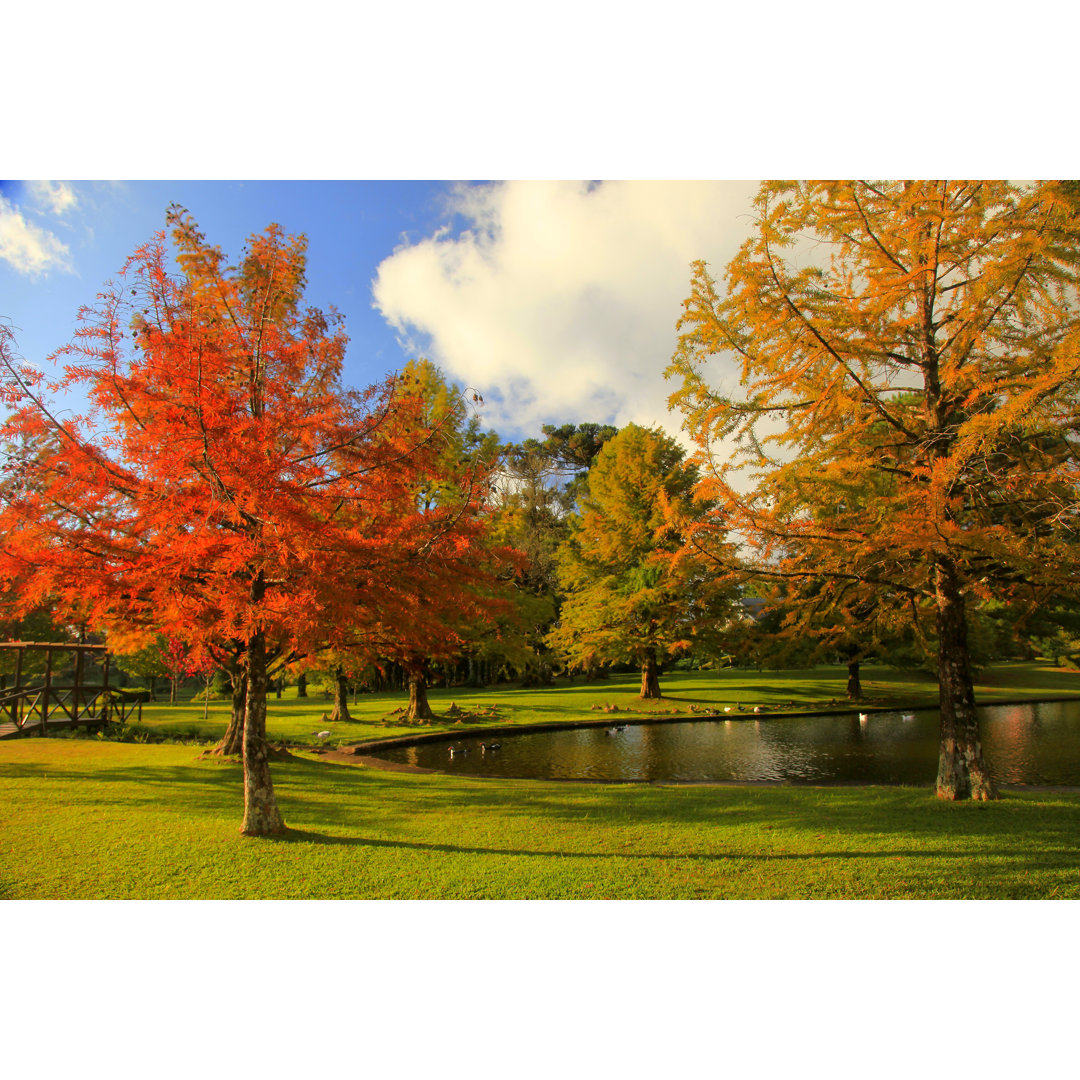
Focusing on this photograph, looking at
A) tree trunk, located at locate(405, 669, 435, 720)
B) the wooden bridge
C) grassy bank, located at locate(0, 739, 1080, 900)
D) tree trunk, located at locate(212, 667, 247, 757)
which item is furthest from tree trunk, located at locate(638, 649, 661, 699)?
the wooden bridge

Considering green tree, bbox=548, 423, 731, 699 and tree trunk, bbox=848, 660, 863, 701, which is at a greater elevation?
green tree, bbox=548, 423, 731, 699

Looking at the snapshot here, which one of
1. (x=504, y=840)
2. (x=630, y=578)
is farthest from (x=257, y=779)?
(x=630, y=578)

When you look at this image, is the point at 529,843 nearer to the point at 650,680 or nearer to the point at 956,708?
the point at 956,708

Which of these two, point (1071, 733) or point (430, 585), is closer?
point (430, 585)

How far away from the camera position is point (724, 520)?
7.42 metres

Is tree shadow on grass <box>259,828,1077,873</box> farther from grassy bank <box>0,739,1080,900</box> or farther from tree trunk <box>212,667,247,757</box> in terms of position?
tree trunk <box>212,667,247,757</box>

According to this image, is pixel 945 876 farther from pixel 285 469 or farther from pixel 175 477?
pixel 175 477

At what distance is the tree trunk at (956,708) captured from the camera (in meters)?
7.96

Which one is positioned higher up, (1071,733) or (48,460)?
(48,460)

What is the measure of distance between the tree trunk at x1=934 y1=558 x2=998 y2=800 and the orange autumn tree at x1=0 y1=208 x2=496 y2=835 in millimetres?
6168

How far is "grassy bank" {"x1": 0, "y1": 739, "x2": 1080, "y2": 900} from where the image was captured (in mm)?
5402

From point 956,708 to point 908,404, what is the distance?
13.5 feet

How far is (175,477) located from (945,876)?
317 inches

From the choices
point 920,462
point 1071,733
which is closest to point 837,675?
point 1071,733
